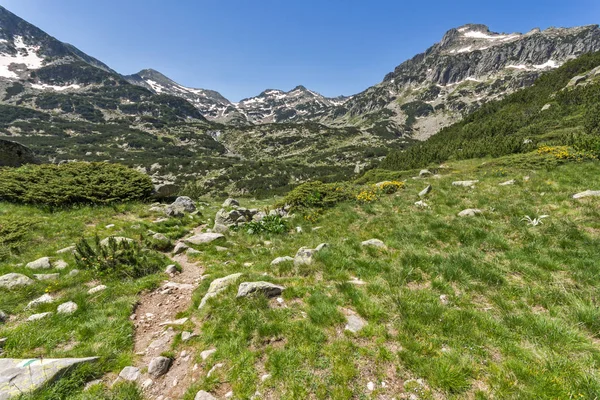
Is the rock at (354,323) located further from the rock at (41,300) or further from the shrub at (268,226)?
the rock at (41,300)

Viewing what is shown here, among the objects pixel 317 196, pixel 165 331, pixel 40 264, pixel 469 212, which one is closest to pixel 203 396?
pixel 165 331

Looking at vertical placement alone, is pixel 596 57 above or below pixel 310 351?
above

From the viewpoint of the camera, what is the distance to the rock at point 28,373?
13.2ft

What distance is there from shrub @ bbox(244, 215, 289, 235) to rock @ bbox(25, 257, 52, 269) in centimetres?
778

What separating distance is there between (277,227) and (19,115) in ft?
985

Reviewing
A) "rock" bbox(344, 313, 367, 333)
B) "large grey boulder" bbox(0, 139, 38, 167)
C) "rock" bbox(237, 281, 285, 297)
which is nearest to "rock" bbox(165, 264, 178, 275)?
"rock" bbox(237, 281, 285, 297)

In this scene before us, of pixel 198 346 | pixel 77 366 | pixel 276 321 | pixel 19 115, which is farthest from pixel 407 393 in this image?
pixel 19 115

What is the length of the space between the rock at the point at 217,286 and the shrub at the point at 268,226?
532cm

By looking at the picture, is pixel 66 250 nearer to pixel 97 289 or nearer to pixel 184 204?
pixel 97 289

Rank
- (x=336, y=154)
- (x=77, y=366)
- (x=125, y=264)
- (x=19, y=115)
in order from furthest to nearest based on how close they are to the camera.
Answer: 1. (x=19, y=115)
2. (x=336, y=154)
3. (x=125, y=264)
4. (x=77, y=366)

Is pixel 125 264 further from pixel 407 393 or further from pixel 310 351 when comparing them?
pixel 407 393

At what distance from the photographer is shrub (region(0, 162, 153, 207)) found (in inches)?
584

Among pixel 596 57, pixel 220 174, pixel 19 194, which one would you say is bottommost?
pixel 220 174

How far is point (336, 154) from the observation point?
154 m
